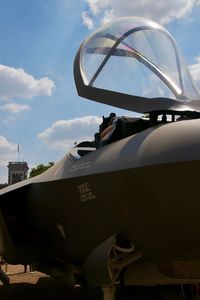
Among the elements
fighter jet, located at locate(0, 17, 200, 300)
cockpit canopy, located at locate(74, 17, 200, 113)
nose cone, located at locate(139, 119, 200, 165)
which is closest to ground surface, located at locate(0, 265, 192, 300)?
fighter jet, located at locate(0, 17, 200, 300)

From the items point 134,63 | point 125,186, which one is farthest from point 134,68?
point 125,186

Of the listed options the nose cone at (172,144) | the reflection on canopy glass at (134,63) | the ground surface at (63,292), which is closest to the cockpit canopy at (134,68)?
the reflection on canopy glass at (134,63)

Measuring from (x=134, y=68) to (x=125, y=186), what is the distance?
1.94 m

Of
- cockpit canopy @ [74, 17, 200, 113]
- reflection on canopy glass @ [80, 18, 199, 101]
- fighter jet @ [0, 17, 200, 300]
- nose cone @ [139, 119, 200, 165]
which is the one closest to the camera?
nose cone @ [139, 119, 200, 165]

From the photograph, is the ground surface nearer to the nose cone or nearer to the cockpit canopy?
the cockpit canopy

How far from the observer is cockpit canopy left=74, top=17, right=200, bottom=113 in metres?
5.05

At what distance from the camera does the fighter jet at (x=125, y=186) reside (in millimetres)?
3830

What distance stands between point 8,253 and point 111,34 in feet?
11.0

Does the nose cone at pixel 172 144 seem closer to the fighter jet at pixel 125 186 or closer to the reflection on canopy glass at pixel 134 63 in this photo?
the fighter jet at pixel 125 186

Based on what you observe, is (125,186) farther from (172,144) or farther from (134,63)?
(134,63)

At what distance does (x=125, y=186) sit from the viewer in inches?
163

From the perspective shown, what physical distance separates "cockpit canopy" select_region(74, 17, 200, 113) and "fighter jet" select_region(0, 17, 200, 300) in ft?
0.04

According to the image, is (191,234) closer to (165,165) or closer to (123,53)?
(165,165)

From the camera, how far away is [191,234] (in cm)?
385
